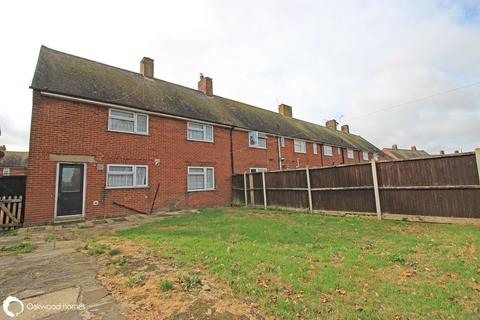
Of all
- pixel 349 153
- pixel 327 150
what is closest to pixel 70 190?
pixel 327 150

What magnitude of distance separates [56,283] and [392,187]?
951cm

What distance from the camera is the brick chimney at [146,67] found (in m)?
15.9

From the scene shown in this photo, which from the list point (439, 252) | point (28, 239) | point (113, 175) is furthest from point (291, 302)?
point (113, 175)

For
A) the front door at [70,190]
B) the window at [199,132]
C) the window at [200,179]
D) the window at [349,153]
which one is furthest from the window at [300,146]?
the front door at [70,190]

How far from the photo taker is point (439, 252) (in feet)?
14.8

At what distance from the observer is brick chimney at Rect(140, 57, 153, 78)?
15890mm

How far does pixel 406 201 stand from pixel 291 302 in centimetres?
718

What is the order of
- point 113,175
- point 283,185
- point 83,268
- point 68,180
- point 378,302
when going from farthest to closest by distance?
1. point 283,185
2. point 113,175
3. point 68,180
4. point 83,268
5. point 378,302

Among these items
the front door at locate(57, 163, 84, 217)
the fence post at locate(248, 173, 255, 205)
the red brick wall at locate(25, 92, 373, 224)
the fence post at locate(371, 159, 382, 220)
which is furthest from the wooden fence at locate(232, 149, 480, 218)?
the front door at locate(57, 163, 84, 217)

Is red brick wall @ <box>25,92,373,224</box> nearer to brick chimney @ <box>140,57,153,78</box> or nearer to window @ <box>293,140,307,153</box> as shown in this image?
brick chimney @ <box>140,57,153,78</box>

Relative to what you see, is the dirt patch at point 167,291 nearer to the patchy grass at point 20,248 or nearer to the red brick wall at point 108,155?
the patchy grass at point 20,248

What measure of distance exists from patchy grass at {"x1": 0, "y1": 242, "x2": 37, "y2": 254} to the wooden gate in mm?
3438

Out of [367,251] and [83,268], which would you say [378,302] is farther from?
[83,268]

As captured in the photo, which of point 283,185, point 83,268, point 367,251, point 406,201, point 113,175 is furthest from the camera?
point 283,185
